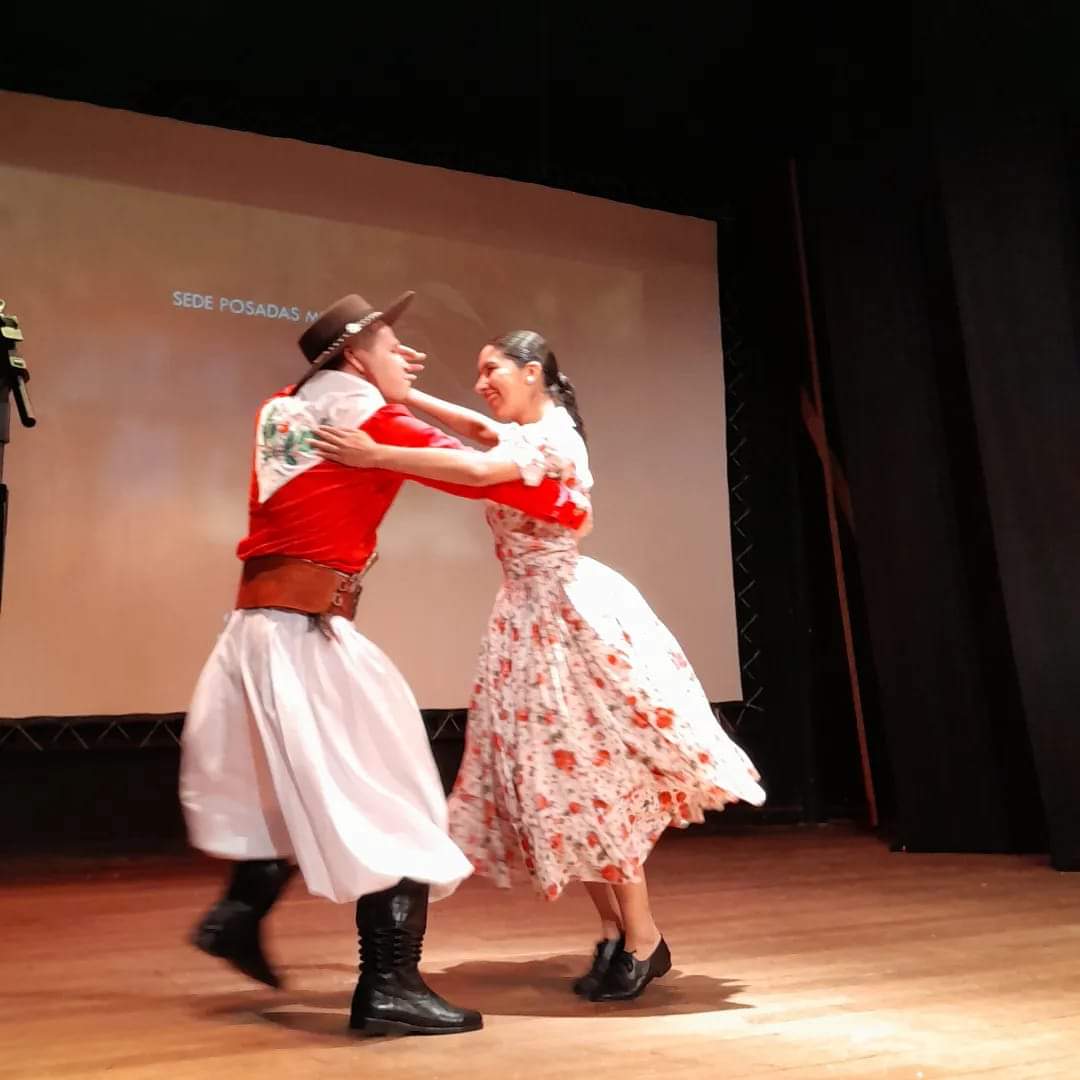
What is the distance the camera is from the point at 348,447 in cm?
182

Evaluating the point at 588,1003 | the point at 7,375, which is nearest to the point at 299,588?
the point at 7,375

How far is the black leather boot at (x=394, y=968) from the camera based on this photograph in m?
→ 1.76

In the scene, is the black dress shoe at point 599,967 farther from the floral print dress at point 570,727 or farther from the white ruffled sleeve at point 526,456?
the white ruffled sleeve at point 526,456

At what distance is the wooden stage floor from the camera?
5.41ft

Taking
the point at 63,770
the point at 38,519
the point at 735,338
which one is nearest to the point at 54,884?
the point at 63,770

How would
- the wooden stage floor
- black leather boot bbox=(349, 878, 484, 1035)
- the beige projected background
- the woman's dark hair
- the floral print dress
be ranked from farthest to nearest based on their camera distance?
the beige projected background → the woman's dark hair → the floral print dress → black leather boot bbox=(349, 878, 484, 1035) → the wooden stage floor

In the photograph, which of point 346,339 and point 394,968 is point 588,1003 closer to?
point 394,968

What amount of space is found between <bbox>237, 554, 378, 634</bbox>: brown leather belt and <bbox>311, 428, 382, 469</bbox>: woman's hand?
0.17 metres

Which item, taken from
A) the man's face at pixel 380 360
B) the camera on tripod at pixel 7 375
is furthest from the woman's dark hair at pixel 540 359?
the camera on tripod at pixel 7 375

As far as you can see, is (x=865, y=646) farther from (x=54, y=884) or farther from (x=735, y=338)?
(x=54, y=884)

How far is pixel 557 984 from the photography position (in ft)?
7.25

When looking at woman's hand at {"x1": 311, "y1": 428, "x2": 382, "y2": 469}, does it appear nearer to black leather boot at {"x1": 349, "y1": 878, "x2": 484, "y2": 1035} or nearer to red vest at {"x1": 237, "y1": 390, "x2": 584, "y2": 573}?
red vest at {"x1": 237, "y1": 390, "x2": 584, "y2": 573}

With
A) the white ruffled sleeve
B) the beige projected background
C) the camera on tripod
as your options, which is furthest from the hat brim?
the beige projected background

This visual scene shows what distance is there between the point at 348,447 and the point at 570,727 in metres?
0.64
